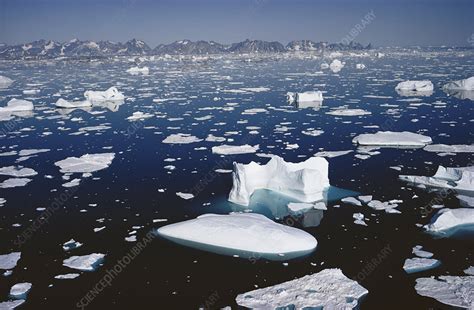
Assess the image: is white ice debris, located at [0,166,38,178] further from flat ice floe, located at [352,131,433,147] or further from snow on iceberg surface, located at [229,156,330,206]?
flat ice floe, located at [352,131,433,147]

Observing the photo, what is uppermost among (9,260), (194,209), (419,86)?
(419,86)

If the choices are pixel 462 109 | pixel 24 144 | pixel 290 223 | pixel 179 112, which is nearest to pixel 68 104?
pixel 179 112

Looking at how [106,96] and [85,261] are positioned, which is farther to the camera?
[106,96]

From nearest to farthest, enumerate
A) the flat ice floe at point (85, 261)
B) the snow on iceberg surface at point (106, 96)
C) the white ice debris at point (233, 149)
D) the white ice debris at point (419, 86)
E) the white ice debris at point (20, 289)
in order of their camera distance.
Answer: the white ice debris at point (20, 289)
the flat ice floe at point (85, 261)
the white ice debris at point (233, 149)
the snow on iceberg surface at point (106, 96)
the white ice debris at point (419, 86)

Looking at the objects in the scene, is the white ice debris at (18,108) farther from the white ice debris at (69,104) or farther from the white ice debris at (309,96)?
the white ice debris at (309,96)

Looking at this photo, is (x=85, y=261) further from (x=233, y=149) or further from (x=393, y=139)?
(x=393, y=139)

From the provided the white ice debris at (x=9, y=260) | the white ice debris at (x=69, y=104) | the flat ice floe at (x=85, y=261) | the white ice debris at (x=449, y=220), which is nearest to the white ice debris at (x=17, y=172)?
the white ice debris at (x=9, y=260)

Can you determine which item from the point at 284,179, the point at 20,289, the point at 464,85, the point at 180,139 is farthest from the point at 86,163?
the point at 464,85
